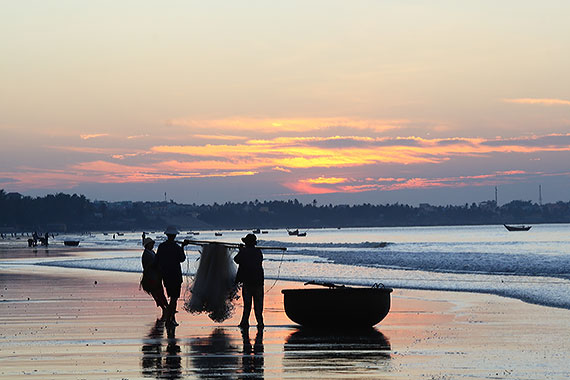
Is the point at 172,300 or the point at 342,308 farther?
the point at 172,300

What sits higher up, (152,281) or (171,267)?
(171,267)

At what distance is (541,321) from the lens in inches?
694

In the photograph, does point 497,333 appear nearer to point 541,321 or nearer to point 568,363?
point 541,321

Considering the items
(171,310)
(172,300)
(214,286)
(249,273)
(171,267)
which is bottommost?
(171,310)

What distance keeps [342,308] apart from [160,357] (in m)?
4.45

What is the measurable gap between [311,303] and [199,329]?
80.0 inches

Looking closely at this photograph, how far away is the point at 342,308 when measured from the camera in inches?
634

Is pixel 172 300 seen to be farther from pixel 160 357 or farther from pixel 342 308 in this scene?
pixel 160 357

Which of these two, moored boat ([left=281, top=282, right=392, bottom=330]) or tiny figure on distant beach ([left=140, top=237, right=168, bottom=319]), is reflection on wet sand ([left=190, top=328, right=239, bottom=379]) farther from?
tiny figure on distant beach ([left=140, top=237, right=168, bottom=319])

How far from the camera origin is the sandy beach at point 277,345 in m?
11.4

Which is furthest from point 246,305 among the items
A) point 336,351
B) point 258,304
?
point 336,351

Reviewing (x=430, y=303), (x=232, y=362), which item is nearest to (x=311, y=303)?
(x=232, y=362)

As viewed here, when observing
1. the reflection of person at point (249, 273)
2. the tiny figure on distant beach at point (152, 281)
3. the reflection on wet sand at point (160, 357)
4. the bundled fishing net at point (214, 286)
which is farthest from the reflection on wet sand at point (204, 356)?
the tiny figure on distant beach at point (152, 281)

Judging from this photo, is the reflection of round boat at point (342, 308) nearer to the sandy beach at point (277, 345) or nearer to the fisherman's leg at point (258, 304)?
the sandy beach at point (277, 345)
